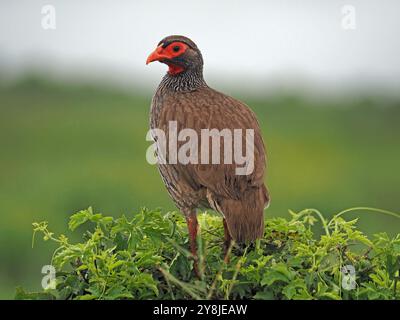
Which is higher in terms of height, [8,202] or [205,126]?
[205,126]

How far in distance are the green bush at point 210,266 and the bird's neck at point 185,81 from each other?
112 centimetres

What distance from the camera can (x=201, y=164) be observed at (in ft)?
15.7

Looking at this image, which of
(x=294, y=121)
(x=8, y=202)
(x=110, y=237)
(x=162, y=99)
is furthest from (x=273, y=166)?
(x=110, y=237)

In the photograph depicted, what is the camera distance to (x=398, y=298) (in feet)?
13.6

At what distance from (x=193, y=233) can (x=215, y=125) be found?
0.60 metres

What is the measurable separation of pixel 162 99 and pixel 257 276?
1.53 m

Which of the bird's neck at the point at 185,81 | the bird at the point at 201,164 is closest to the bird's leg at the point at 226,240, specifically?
the bird at the point at 201,164

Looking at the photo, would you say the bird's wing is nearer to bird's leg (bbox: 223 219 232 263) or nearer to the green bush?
bird's leg (bbox: 223 219 232 263)

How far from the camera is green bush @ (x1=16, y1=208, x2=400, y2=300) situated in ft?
13.5

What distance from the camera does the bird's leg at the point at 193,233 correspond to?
14.3 feet

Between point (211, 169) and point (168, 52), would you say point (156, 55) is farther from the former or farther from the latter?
point (211, 169)

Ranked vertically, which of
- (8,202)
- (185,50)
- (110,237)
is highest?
(185,50)
